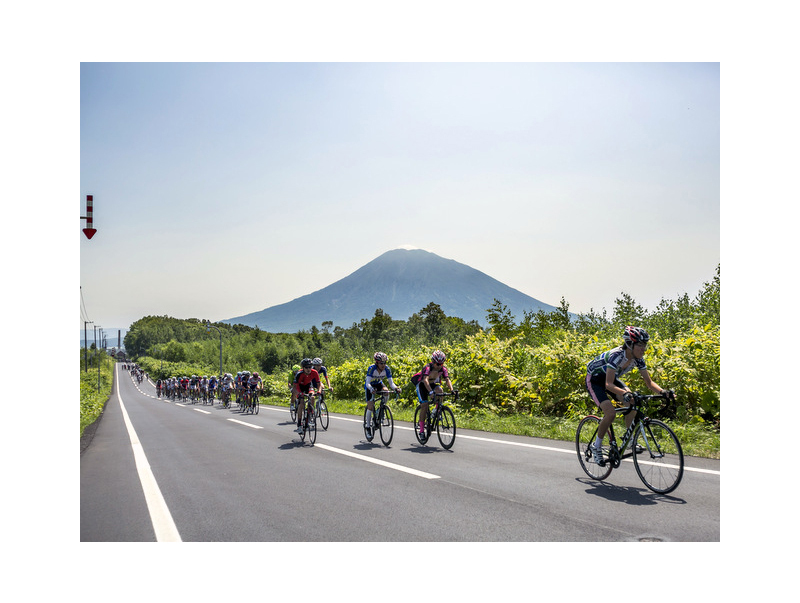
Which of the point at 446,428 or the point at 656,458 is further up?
the point at 656,458

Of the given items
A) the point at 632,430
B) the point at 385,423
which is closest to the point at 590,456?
the point at 632,430

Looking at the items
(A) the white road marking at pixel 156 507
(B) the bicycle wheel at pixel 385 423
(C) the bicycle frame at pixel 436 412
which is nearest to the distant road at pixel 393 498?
(A) the white road marking at pixel 156 507

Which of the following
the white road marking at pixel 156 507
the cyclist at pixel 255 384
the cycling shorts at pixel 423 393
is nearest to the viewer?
the white road marking at pixel 156 507

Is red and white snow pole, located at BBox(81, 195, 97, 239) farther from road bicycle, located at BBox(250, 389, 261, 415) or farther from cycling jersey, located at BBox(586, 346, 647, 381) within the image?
road bicycle, located at BBox(250, 389, 261, 415)

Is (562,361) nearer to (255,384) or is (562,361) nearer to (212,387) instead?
(255,384)

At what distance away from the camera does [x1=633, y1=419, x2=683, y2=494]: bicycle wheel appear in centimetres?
641

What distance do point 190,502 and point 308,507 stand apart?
1.70 meters

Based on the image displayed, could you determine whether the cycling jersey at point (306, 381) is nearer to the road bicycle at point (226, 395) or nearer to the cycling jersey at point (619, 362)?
the cycling jersey at point (619, 362)

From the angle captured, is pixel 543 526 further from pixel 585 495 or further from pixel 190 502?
pixel 190 502

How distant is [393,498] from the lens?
6.73 meters

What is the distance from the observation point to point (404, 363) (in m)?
23.2

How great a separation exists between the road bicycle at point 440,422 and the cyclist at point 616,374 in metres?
3.62

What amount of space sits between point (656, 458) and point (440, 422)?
4994 mm

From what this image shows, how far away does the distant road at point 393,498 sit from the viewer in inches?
213
